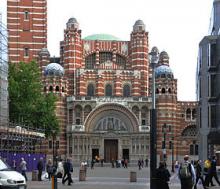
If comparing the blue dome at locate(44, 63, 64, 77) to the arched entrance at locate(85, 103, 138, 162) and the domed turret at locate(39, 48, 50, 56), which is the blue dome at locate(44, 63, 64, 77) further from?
the arched entrance at locate(85, 103, 138, 162)

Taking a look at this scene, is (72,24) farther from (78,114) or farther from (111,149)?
(111,149)

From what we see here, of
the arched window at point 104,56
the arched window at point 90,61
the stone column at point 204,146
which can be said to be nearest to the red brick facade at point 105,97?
the arched window at point 90,61

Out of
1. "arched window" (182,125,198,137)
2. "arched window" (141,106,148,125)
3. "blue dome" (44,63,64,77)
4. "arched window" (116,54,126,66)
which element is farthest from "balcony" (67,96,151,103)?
"arched window" (182,125,198,137)

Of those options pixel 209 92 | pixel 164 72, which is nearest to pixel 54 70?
pixel 164 72

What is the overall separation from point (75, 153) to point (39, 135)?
31.2m

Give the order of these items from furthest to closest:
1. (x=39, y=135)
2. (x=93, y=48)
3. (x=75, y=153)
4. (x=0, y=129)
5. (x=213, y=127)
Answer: (x=93, y=48) → (x=75, y=153) → (x=39, y=135) → (x=213, y=127) → (x=0, y=129)

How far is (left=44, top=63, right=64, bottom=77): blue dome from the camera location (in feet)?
314

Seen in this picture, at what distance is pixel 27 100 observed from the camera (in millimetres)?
65562

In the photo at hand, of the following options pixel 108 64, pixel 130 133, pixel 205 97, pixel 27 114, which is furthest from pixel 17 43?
pixel 205 97

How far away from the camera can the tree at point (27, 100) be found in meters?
65.1

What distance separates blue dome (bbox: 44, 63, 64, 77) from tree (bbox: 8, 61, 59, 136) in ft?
89.1

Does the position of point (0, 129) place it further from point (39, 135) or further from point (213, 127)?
point (213, 127)

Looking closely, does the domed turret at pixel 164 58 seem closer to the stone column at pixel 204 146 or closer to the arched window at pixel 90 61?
the arched window at pixel 90 61

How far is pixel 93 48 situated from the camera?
333 feet
